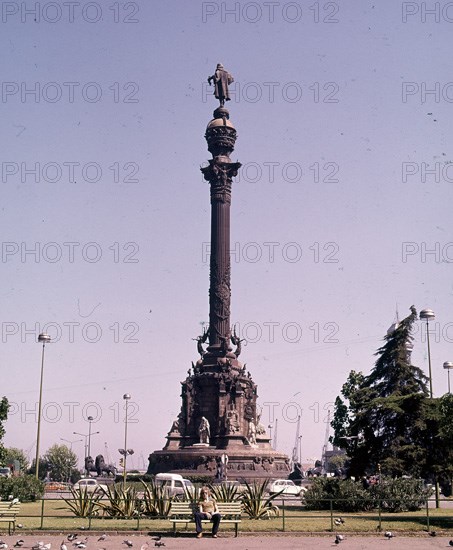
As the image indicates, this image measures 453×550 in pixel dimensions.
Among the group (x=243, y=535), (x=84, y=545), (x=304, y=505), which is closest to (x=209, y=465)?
(x=304, y=505)

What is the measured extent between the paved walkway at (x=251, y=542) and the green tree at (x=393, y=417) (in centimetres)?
1434

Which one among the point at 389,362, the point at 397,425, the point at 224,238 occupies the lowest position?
the point at 397,425

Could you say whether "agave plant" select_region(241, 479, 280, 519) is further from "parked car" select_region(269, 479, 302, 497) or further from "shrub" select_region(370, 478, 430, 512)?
"parked car" select_region(269, 479, 302, 497)

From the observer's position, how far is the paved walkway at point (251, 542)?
72.4 ft

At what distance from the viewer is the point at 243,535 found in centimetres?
2536

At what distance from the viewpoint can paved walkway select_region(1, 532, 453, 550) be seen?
2208 centimetres

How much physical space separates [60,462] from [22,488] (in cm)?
9629

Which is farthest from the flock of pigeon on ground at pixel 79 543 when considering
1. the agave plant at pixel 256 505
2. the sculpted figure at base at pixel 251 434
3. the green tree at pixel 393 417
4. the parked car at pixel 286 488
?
the sculpted figure at base at pixel 251 434

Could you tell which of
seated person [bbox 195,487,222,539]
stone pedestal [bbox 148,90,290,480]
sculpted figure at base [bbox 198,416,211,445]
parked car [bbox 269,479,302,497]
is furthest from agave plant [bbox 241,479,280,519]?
sculpted figure at base [bbox 198,416,211,445]

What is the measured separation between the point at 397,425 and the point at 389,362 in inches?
209

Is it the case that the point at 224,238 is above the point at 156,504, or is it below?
above

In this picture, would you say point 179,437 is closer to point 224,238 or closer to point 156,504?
point 224,238

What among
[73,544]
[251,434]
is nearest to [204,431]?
[251,434]

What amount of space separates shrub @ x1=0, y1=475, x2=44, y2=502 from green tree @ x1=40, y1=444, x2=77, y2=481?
86.2 meters
